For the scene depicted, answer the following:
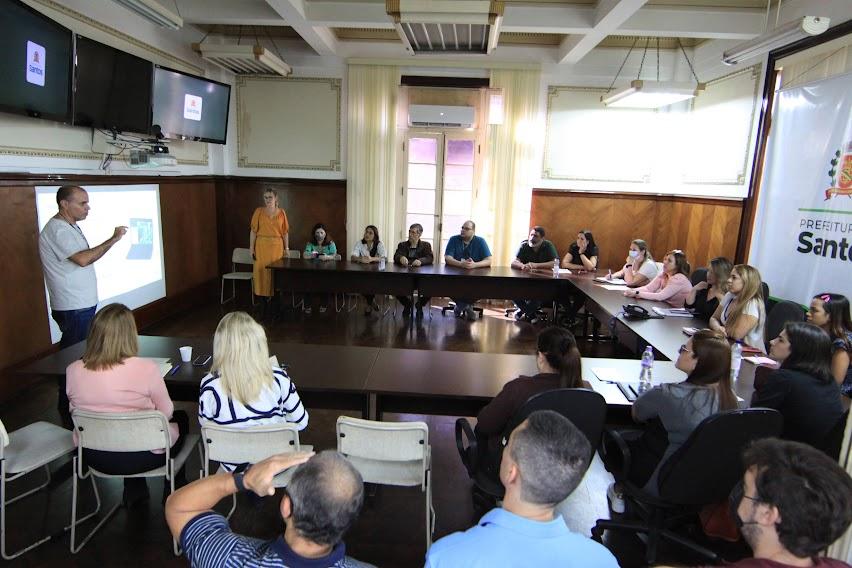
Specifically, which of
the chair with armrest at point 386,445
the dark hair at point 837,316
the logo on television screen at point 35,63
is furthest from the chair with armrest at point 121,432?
the dark hair at point 837,316

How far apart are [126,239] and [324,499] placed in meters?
5.10

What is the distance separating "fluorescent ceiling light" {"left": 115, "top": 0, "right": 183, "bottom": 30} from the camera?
12.4ft

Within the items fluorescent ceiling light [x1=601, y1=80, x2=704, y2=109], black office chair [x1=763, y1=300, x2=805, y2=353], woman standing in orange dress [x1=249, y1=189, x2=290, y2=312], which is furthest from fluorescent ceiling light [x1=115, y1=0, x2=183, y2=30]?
black office chair [x1=763, y1=300, x2=805, y2=353]

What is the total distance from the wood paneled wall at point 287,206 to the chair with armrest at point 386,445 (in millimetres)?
5689

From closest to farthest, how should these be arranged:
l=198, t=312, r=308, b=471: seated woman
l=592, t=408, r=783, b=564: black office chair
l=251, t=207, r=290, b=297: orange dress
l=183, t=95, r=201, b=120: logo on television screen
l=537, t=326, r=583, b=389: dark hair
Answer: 1. l=592, t=408, r=783, b=564: black office chair
2. l=198, t=312, r=308, b=471: seated woman
3. l=537, t=326, r=583, b=389: dark hair
4. l=183, t=95, r=201, b=120: logo on television screen
5. l=251, t=207, r=290, b=297: orange dress

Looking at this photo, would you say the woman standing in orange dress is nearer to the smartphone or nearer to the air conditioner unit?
the air conditioner unit

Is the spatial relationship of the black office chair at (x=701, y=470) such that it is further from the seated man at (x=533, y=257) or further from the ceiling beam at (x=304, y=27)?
the ceiling beam at (x=304, y=27)

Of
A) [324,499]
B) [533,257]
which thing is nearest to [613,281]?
[533,257]

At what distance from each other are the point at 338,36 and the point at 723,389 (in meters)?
6.49

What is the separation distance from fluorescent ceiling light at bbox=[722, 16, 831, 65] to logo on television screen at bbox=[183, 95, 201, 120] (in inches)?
217

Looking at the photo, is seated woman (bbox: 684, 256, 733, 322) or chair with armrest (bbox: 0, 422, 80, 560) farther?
seated woman (bbox: 684, 256, 733, 322)

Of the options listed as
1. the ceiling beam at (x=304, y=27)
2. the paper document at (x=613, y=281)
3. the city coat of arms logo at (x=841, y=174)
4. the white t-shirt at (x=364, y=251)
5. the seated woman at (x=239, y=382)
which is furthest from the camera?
the white t-shirt at (x=364, y=251)

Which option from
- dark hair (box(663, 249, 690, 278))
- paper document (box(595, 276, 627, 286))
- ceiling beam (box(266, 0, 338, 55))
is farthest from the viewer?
paper document (box(595, 276, 627, 286))

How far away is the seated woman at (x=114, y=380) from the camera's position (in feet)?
7.39
